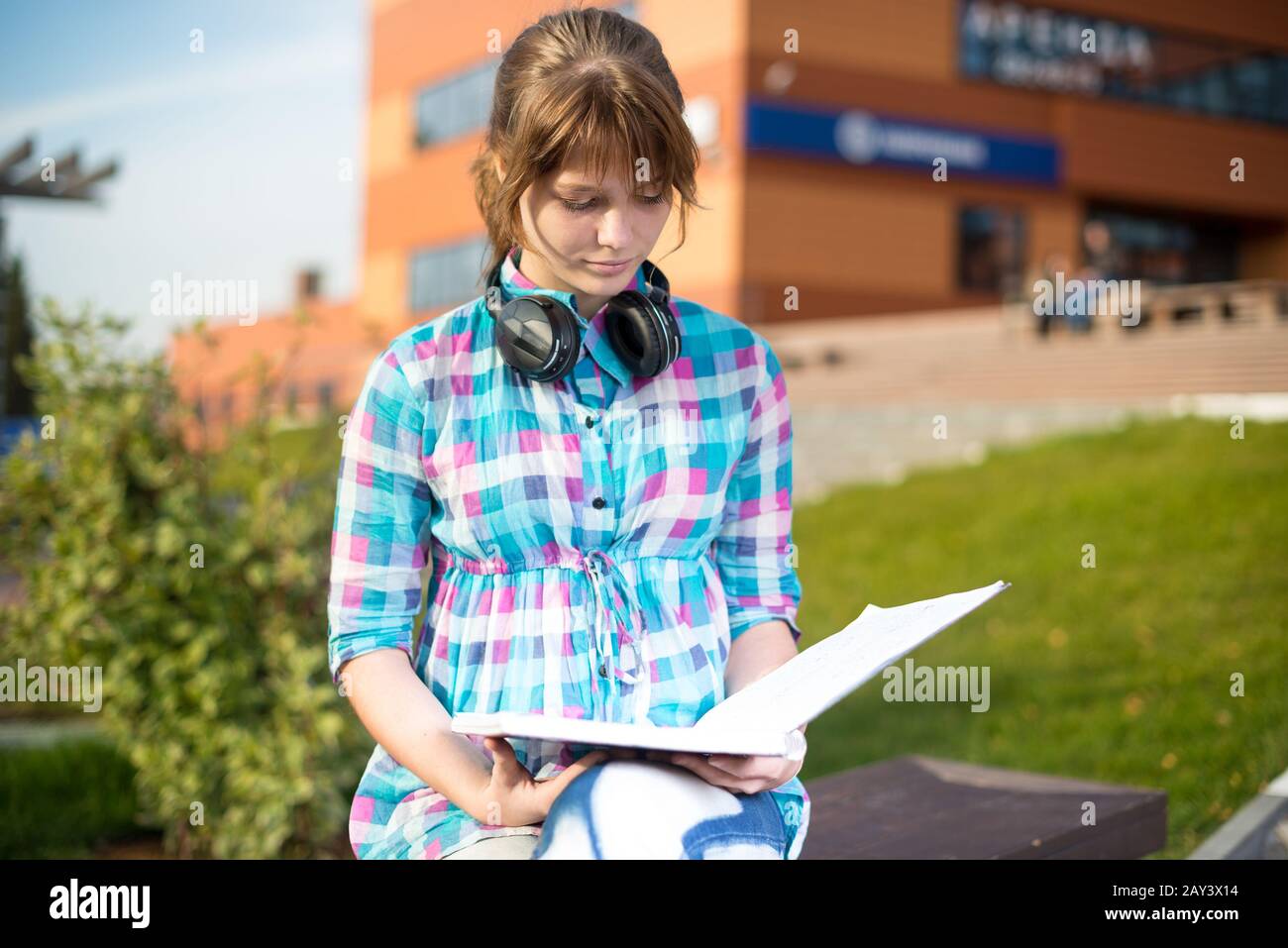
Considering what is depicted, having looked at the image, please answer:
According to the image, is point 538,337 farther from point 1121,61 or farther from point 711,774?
point 1121,61

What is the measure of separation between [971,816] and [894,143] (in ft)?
77.2

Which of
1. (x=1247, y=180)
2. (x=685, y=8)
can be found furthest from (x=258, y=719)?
(x=1247, y=180)

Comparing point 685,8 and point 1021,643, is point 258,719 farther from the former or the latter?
point 685,8

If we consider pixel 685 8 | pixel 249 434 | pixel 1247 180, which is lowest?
pixel 249 434

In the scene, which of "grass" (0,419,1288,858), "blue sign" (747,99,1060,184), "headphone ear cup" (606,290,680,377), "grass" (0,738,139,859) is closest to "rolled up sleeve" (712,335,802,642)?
"headphone ear cup" (606,290,680,377)

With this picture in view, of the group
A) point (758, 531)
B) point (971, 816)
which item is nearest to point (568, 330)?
point (758, 531)

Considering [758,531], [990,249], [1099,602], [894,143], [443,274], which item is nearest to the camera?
[758,531]

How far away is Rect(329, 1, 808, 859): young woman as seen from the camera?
1872 mm

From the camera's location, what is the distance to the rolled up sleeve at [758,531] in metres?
2.21

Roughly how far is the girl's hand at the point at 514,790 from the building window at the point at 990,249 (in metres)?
25.8

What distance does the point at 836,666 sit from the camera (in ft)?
5.66

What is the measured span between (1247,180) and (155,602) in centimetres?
3066

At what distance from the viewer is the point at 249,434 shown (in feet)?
14.5

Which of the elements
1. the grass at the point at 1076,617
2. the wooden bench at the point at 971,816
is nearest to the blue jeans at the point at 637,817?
the wooden bench at the point at 971,816
